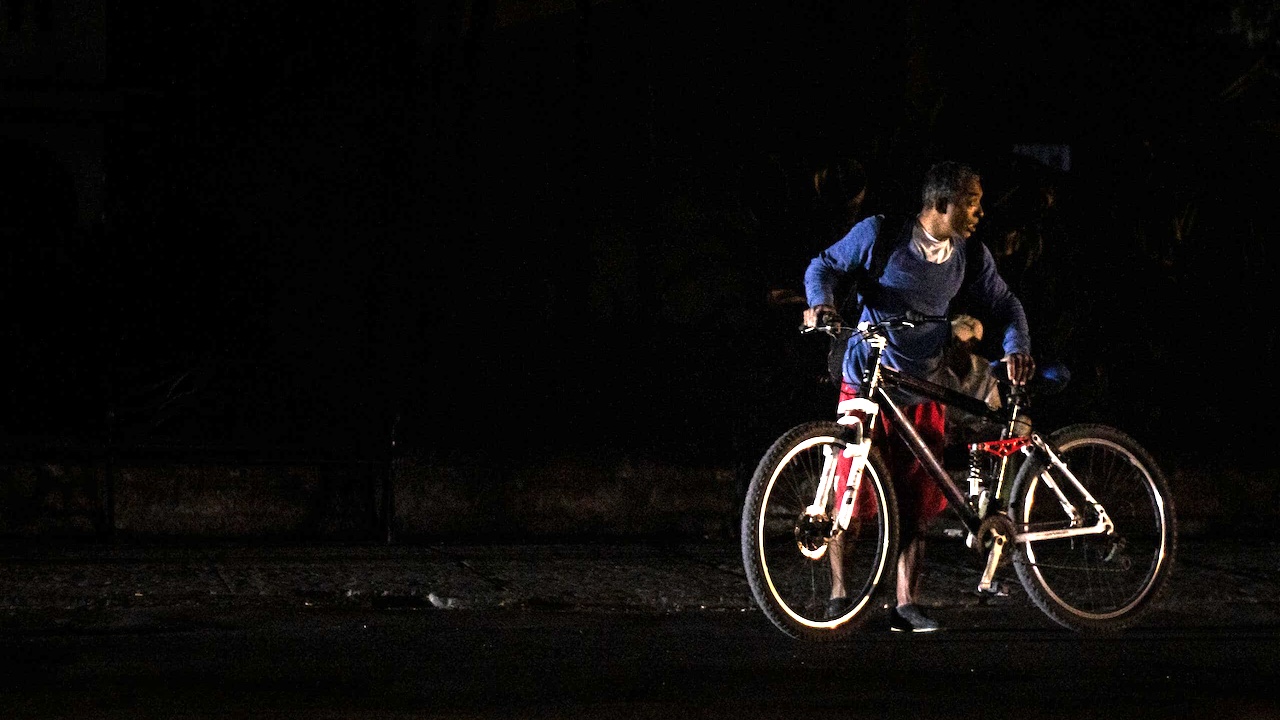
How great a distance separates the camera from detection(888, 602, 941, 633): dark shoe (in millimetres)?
6883

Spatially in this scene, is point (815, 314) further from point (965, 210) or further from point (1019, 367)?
point (1019, 367)

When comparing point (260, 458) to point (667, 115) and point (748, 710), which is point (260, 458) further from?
point (748, 710)

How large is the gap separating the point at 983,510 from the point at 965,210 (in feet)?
3.38

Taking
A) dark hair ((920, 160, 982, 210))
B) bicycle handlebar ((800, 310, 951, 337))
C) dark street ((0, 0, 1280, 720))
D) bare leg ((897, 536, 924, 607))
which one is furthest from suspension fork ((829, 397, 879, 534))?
dark street ((0, 0, 1280, 720))

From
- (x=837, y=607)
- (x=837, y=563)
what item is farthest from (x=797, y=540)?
(x=837, y=607)

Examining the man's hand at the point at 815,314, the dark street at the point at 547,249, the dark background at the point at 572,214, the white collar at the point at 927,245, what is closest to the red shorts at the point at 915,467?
the man's hand at the point at 815,314

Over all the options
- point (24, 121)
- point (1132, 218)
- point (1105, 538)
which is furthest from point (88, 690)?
point (1132, 218)

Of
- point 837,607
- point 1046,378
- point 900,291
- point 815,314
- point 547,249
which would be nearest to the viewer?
point 815,314

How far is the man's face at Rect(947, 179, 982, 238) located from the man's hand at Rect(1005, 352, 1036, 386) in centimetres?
49

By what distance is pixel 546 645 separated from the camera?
657 cm

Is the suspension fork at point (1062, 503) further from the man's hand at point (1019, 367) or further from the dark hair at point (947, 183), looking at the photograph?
the dark hair at point (947, 183)

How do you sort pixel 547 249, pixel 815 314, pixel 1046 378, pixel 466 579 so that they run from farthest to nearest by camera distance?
pixel 547 249, pixel 466 579, pixel 1046 378, pixel 815 314

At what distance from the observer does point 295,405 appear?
9.88 meters

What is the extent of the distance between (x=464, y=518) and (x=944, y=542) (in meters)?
2.35
